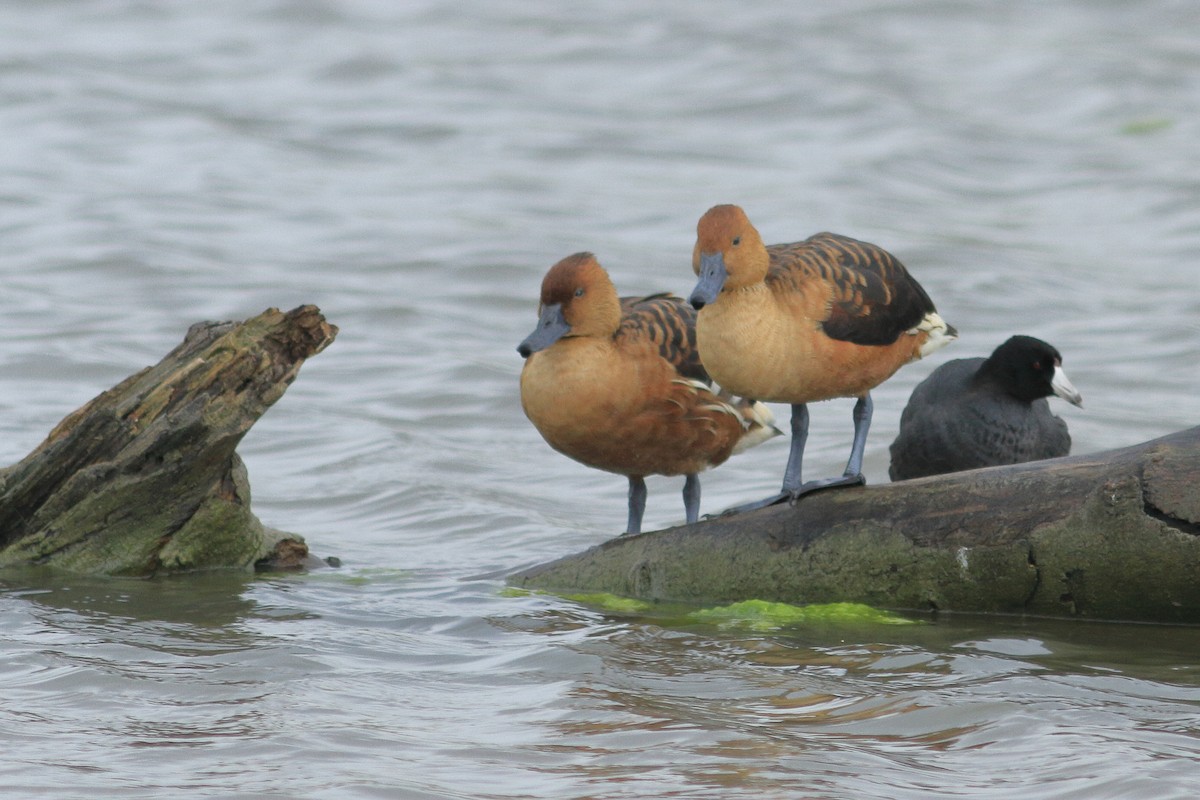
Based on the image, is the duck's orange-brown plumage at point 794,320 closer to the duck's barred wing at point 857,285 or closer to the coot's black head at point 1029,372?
the duck's barred wing at point 857,285

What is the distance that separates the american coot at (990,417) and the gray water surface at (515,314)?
62.6 inches

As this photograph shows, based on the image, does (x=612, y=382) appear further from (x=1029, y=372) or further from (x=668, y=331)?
(x=1029, y=372)

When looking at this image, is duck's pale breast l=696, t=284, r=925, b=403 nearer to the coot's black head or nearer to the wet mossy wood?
the wet mossy wood

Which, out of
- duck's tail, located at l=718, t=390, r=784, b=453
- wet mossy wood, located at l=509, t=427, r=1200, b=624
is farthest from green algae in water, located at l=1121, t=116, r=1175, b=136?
wet mossy wood, located at l=509, t=427, r=1200, b=624

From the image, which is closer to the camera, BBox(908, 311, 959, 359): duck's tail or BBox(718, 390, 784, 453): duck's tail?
BBox(908, 311, 959, 359): duck's tail

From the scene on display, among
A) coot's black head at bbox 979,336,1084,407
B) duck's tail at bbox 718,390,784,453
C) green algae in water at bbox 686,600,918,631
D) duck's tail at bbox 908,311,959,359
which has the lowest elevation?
green algae in water at bbox 686,600,918,631

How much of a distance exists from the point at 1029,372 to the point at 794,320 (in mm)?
1974

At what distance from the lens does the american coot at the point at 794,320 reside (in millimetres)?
6422

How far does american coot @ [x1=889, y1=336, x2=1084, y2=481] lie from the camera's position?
7906 millimetres

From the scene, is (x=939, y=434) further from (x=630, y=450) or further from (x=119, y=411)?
(x=119, y=411)

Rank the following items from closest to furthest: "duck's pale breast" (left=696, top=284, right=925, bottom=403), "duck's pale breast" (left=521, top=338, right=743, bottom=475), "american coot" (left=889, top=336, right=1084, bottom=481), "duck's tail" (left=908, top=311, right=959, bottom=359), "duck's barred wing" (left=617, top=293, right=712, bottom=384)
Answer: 1. "duck's pale breast" (left=696, top=284, right=925, bottom=403)
2. "duck's pale breast" (left=521, top=338, right=743, bottom=475)
3. "duck's tail" (left=908, top=311, right=959, bottom=359)
4. "duck's barred wing" (left=617, top=293, right=712, bottom=384)
5. "american coot" (left=889, top=336, right=1084, bottom=481)

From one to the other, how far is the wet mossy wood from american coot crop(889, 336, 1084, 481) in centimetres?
142

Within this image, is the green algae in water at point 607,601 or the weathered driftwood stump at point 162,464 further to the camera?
the green algae in water at point 607,601

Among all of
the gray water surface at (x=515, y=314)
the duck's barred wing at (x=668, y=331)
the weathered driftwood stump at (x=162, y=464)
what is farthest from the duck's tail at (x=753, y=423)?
the weathered driftwood stump at (x=162, y=464)
